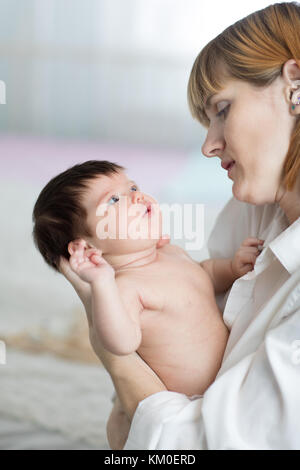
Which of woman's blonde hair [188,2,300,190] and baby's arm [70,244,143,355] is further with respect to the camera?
woman's blonde hair [188,2,300,190]

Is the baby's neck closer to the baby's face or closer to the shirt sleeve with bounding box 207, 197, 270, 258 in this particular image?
the baby's face

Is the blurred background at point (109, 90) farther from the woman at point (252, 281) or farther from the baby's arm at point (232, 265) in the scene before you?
the woman at point (252, 281)

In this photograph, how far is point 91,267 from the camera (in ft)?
3.54

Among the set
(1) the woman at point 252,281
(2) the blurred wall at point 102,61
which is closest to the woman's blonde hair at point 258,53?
(1) the woman at point 252,281

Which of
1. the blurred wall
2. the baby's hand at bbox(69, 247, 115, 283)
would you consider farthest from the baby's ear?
the blurred wall

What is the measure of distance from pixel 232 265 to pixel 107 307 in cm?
43

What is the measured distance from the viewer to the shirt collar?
1.14 metres

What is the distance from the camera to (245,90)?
1221 millimetres

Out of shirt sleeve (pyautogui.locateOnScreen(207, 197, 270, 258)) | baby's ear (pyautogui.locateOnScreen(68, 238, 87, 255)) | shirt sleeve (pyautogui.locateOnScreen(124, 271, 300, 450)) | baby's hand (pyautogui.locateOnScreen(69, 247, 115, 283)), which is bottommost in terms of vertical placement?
shirt sleeve (pyautogui.locateOnScreen(124, 271, 300, 450))

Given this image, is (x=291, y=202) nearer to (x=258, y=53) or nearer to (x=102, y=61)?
(x=258, y=53)

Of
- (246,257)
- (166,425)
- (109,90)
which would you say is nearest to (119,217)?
(246,257)

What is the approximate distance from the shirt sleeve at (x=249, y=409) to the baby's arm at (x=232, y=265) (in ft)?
0.82

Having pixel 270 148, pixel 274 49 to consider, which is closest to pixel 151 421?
pixel 270 148

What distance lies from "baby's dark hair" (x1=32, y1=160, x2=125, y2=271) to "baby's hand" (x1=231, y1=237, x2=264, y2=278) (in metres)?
0.34
